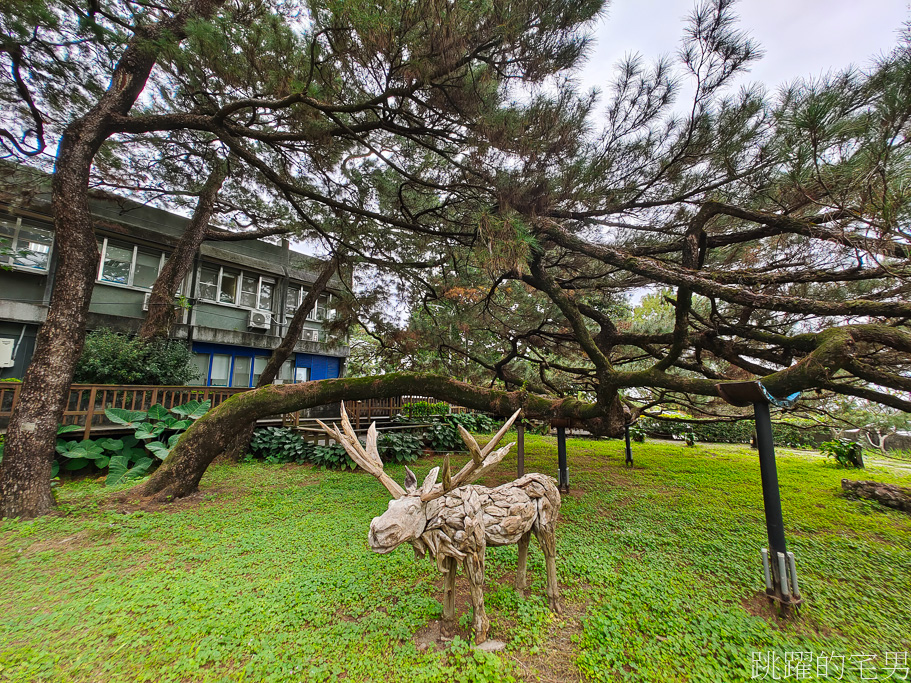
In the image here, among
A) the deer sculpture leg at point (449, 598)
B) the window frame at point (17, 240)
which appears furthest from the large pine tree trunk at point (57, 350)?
the window frame at point (17, 240)

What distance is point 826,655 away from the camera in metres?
2.03

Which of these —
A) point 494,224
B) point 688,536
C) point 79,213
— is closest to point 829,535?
point 688,536

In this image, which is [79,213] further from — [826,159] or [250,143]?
[826,159]

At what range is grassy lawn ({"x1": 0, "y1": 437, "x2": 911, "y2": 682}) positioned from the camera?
1.92 m

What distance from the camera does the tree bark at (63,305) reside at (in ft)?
12.3

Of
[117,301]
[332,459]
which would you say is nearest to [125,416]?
[332,459]

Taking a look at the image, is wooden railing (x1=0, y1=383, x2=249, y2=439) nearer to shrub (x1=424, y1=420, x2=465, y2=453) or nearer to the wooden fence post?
the wooden fence post

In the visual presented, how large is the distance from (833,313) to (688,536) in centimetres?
267

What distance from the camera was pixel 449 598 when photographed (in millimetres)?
2207

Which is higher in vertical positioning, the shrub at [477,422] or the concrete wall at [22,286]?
the concrete wall at [22,286]

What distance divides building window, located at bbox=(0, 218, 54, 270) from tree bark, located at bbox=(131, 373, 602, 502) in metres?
7.76

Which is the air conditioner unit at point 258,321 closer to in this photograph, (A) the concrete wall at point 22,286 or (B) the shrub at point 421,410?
(A) the concrete wall at point 22,286

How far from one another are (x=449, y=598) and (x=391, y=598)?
62cm

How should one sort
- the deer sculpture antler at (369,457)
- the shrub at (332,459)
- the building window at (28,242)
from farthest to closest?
the building window at (28,242) < the shrub at (332,459) < the deer sculpture antler at (369,457)
